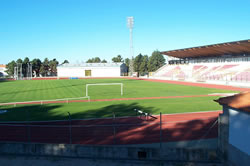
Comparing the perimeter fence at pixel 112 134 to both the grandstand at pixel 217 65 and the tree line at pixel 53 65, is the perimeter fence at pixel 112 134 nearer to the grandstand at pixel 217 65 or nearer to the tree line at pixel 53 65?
the grandstand at pixel 217 65

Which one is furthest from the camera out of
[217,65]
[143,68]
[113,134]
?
[143,68]

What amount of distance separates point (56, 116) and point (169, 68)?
203 feet

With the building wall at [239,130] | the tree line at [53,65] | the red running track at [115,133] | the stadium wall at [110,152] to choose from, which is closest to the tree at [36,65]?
the tree line at [53,65]

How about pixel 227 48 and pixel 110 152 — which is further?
pixel 227 48

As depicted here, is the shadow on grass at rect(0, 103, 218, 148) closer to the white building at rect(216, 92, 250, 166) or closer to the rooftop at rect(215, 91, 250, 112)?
the white building at rect(216, 92, 250, 166)

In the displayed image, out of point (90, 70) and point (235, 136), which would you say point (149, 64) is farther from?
point (235, 136)

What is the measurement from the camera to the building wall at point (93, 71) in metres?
89.1

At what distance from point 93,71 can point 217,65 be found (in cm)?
5157

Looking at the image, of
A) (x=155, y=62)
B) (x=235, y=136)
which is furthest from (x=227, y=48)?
(x=235, y=136)

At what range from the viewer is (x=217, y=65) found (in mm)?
54750

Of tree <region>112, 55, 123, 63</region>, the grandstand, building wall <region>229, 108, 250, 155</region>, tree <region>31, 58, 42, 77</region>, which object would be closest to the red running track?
building wall <region>229, 108, 250, 155</region>

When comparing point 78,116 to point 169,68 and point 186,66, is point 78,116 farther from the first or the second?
point 169,68

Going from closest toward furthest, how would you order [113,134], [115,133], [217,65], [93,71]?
[113,134], [115,133], [217,65], [93,71]

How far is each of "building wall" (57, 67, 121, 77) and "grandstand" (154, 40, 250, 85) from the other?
79.8 ft
